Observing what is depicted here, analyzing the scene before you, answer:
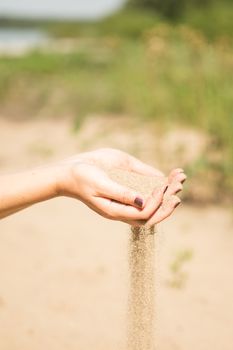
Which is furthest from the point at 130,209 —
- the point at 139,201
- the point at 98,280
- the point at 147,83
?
the point at 147,83

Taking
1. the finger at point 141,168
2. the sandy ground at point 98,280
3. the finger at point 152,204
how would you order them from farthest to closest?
the sandy ground at point 98,280 < the finger at point 141,168 < the finger at point 152,204

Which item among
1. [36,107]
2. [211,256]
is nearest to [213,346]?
[211,256]

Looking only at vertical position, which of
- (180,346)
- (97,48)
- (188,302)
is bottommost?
(180,346)

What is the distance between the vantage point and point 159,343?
2.53 meters

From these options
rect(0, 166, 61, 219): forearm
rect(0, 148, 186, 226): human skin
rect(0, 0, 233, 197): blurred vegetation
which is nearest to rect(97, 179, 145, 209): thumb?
rect(0, 148, 186, 226): human skin

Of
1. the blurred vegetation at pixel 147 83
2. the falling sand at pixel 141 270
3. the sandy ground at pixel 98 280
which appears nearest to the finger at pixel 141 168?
the falling sand at pixel 141 270

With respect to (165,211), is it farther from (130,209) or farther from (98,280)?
(98,280)

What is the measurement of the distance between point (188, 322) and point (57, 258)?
3.28 ft

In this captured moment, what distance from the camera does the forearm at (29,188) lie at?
5.63 ft

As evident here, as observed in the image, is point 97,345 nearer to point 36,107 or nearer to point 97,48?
point 36,107

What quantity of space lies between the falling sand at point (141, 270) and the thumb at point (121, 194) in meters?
0.10

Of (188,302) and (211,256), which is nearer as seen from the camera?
(188,302)

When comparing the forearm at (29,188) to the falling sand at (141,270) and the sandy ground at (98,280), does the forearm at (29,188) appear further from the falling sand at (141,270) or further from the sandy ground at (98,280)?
the sandy ground at (98,280)

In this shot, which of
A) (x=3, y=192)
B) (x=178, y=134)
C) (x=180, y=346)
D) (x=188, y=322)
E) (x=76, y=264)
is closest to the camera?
(x=3, y=192)
